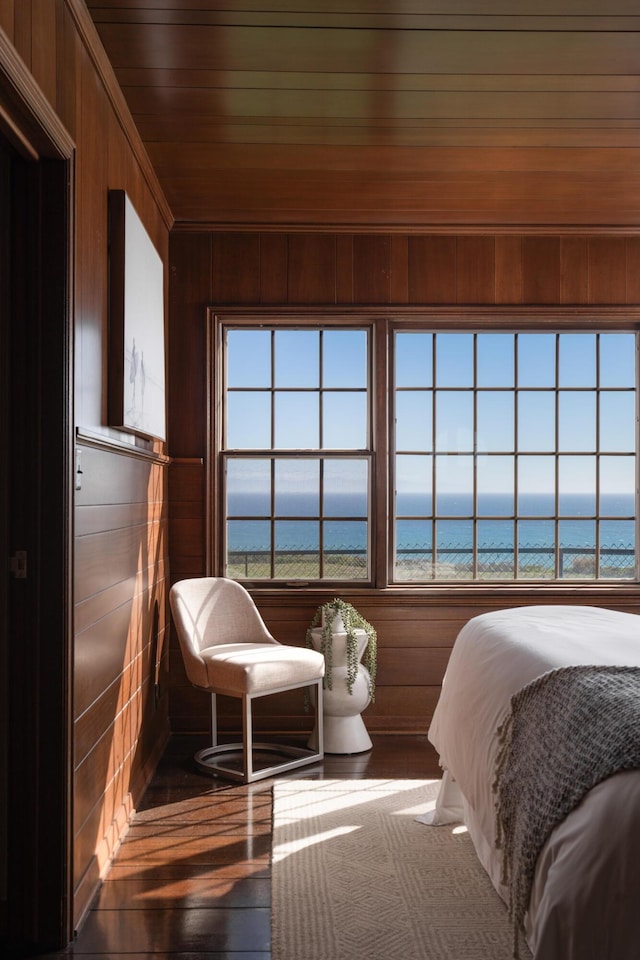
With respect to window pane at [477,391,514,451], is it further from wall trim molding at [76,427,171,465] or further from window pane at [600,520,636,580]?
wall trim molding at [76,427,171,465]

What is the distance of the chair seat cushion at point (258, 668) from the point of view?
388 cm

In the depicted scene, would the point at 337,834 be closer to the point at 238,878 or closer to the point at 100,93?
the point at 238,878

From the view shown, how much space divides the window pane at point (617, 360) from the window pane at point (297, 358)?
1614mm

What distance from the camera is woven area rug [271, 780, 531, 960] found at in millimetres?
2451

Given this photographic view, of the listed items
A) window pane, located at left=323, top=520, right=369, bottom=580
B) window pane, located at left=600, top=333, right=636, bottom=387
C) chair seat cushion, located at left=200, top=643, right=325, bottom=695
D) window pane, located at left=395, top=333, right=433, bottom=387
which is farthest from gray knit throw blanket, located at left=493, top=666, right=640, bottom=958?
window pane, located at left=600, top=333, right=636, bottom=387

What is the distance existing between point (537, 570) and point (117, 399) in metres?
2.76

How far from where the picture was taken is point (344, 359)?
4891mm

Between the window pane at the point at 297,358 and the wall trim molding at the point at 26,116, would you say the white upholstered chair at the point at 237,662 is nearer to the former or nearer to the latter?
the window pane at the point at 297,358

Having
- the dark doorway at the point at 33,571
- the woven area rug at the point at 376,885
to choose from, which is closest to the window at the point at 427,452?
the woven area rug at the point at 376,885

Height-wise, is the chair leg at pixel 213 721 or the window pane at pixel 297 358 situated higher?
the window pane at pixel 297 358

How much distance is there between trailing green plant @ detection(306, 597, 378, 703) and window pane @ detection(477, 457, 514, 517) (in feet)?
3.15

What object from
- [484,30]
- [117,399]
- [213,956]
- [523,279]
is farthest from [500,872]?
[523,279]

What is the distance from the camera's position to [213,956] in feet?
7.92

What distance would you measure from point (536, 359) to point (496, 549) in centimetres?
109
